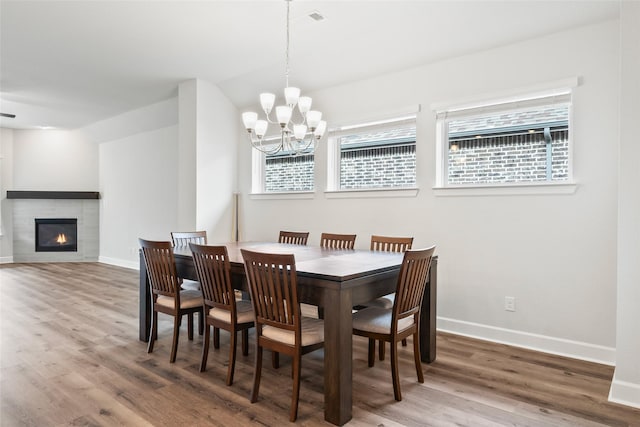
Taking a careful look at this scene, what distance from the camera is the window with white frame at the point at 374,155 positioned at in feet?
13.8

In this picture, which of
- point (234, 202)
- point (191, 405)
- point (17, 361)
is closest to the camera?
point (191, 405)

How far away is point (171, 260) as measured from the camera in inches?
118

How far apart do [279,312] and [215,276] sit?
640mm

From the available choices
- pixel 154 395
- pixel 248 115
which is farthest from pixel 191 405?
pixel 248 115

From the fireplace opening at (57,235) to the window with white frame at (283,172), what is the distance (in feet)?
17.9

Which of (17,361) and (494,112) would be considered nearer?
(17,361)

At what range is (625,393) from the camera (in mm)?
2352

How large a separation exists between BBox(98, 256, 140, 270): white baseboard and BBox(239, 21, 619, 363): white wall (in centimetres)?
516

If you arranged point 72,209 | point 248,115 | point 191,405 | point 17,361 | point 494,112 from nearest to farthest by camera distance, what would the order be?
point 191,405 → point 17,361 → point 248,115 → point 494,112 → point 72,209

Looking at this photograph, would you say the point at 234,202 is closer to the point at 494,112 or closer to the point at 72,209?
the point at 494,112

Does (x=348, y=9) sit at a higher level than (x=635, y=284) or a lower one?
higher

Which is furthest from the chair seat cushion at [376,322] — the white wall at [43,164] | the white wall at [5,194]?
the white wall at [5,194]

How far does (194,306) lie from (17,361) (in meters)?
1.40

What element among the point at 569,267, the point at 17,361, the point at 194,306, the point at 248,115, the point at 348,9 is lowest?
the point at 17,361
